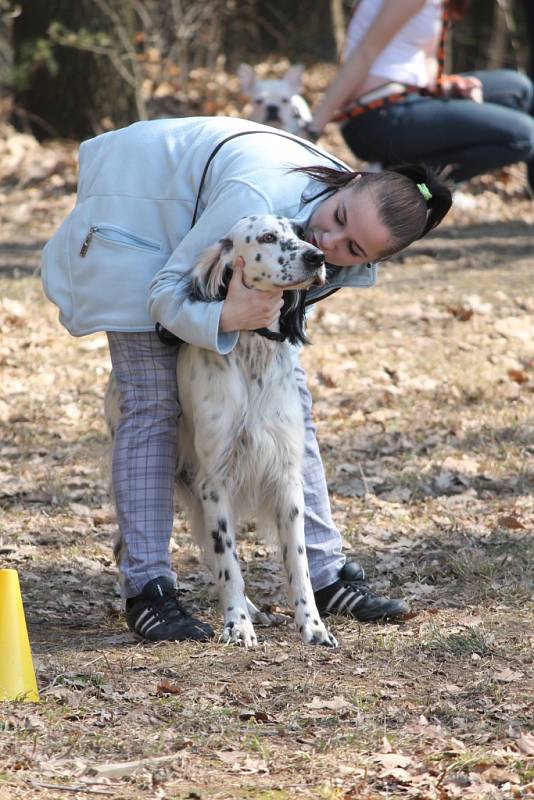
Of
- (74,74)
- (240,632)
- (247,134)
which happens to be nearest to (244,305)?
(247,134)

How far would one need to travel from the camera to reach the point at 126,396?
13.7ft

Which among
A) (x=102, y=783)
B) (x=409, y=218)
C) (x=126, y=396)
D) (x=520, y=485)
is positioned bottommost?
(x=520, y=485)

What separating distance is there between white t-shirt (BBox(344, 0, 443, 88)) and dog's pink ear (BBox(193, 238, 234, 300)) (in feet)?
14.1

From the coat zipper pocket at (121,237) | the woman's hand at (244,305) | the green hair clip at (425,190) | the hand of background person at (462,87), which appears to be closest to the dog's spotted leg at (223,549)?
the woman's hand at (244,305)

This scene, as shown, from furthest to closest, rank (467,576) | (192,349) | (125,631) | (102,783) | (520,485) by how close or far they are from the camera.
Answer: (520,485) → (467,576) → (125,631) → (192,349) → (102,783)

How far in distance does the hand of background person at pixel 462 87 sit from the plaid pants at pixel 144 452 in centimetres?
475

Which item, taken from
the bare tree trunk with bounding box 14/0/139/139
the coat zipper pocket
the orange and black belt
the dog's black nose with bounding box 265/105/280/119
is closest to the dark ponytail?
the coat zipper pocket

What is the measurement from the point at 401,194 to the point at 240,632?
61.8 inches

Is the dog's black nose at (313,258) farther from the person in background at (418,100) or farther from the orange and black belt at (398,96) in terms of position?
the orange and black belt at (398,96)

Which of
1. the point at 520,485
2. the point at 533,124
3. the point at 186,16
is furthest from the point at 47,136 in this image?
the point at 520,485

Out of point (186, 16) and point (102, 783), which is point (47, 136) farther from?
point (102, 783)

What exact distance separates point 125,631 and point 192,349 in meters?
1.13

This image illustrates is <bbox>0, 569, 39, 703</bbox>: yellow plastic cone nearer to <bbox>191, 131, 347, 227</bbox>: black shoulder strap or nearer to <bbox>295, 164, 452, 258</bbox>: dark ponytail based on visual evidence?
<bbox>191, 131, 347, 227</bbox>: black shoulder strap

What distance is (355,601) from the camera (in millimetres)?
4359
